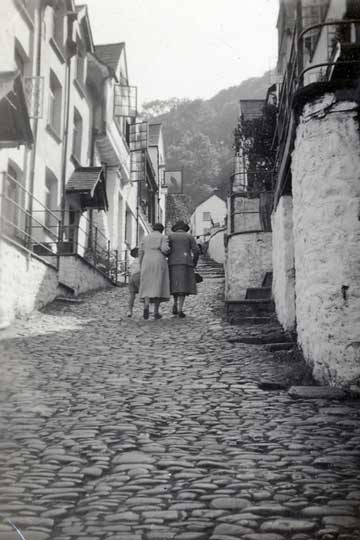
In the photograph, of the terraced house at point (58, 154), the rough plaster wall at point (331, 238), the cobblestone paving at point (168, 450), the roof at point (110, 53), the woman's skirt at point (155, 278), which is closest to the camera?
the cobblestone paving at point (168, 450)

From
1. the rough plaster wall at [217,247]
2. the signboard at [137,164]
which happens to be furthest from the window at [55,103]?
the rough plaster wall at [217,247]

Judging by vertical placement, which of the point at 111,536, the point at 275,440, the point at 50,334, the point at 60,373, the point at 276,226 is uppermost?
the point at 276,226

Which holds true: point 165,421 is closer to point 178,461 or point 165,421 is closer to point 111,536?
point 178,461

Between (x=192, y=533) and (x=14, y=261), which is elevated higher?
(x=14, y=261)

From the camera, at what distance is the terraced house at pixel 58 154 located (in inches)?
497

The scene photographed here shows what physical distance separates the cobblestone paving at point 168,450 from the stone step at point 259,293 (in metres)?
4.49

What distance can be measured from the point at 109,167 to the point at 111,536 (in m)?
23.3

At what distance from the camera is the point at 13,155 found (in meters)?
15.6

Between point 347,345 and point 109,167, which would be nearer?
point 347,345

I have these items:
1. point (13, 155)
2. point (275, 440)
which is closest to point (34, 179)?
point (13, 155)

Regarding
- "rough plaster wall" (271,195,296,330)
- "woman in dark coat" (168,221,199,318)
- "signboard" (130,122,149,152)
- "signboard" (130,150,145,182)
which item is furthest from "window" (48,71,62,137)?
"rough plaster wall" (271,195,296,330)

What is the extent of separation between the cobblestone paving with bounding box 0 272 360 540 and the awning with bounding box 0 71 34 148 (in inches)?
165

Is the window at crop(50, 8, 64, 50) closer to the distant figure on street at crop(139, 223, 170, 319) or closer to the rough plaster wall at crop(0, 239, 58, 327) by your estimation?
the rough plaster wall at crop(0, 239, 58, 327)

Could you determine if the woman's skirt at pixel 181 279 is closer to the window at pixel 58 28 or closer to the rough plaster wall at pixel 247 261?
the rough plaster wall at pixel 247 261
